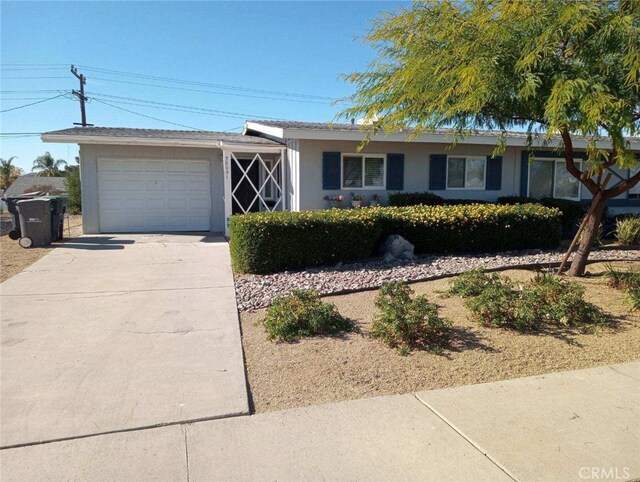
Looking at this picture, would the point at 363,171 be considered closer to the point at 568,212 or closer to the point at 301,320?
the point at 568,212

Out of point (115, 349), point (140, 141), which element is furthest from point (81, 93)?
point (115, 349)

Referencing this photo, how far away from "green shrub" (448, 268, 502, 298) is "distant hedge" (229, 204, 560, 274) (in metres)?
2.62

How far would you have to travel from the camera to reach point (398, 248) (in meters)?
9.56

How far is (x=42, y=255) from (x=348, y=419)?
9403mm

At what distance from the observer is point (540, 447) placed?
328cm

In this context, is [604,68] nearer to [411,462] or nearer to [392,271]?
[392,271]

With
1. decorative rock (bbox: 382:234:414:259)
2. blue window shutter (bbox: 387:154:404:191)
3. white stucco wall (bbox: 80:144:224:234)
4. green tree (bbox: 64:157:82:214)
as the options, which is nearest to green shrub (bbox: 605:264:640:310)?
decorative rock (bbox: 382:234:414:259)

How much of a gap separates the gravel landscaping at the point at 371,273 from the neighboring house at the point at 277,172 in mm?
4169

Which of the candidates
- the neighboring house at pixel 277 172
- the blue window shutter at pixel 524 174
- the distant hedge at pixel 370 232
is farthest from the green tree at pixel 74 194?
the blue window shutter at pixel 524 174

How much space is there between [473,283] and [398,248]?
2.90 m

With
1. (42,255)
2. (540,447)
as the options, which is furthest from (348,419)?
(42,255)

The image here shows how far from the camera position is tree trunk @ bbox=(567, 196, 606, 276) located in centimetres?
789

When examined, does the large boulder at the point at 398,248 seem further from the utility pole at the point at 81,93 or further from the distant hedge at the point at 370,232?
the utility pole at the point at 81,93

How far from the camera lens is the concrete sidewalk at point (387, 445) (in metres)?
3.01
